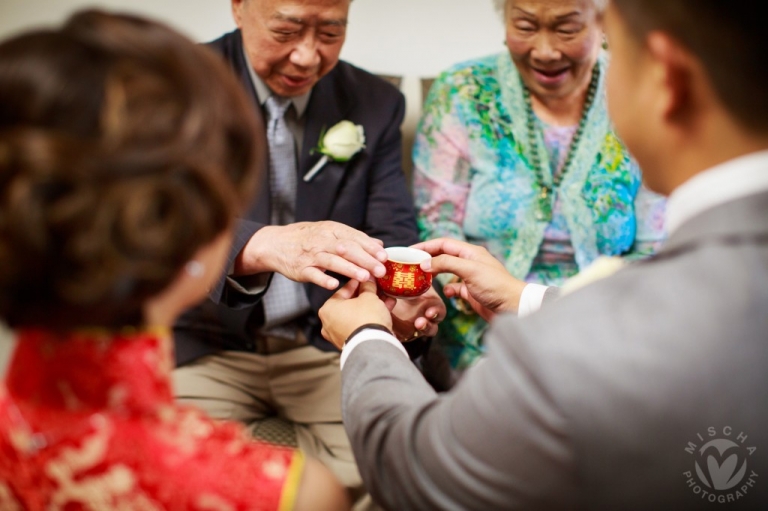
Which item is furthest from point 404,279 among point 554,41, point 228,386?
point 554,41

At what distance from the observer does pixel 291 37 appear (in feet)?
5.76

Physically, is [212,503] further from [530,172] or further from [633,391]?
[530,172]

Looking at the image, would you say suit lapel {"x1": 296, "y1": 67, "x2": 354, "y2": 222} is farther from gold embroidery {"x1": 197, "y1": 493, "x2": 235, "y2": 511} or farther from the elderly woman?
gold embroidery {"x1": 197, "y1": 493, "x2": 235, "y2": 511}

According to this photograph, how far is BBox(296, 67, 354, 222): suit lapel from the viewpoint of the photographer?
1.89 meters

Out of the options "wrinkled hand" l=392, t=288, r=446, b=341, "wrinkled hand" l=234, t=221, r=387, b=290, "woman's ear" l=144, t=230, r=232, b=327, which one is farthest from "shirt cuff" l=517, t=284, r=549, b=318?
"woman's ear" l=144, t=230, r=232, b=327

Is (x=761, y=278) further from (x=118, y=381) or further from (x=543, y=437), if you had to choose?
(x=118, y=381)

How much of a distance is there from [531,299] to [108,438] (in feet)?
3.33

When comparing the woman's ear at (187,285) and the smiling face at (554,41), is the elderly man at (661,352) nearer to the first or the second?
the woman's ear at (187,285)

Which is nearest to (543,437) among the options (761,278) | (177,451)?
(761,278)

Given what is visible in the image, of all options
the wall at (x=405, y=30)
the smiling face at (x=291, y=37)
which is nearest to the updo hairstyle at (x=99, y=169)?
the smiling face at (x=291, y=37)

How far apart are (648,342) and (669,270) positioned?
0.09 metres

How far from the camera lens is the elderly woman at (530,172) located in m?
1.99

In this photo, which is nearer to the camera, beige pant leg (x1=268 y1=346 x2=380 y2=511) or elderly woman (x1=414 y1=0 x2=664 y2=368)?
beige pant leg (x1=268 y1=346 x2=380 y2=511)

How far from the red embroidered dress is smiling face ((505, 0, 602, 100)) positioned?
1.51 metres
